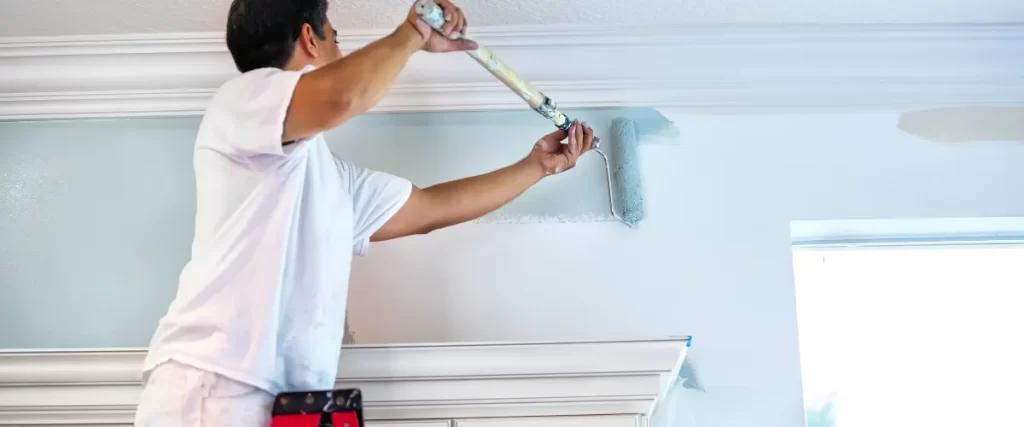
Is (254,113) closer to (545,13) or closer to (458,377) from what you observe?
(458,377)

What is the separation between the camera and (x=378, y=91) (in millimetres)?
1021

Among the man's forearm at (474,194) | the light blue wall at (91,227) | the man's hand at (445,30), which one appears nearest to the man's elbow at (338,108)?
the man's hand at (445,30)

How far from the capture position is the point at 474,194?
1505 millimetres

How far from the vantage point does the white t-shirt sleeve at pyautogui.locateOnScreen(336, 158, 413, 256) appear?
140cm

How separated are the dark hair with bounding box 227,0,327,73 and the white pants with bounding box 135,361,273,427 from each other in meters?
0.41

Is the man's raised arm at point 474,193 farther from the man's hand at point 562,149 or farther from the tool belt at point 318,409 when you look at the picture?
the tool belt at point 318,409

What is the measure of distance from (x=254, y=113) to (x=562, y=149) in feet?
2.19

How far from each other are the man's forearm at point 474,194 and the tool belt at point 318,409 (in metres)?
0.48

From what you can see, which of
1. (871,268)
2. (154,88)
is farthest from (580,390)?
(154,88)

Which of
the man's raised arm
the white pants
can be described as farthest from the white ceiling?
the white pants

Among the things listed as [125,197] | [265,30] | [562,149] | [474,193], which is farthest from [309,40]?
[125,197]

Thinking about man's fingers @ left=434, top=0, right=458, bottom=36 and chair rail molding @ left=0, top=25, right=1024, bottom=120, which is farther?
chair rail molding @ left=0, top=25, right=1024, bottom=120

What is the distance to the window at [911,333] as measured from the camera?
5.92ft

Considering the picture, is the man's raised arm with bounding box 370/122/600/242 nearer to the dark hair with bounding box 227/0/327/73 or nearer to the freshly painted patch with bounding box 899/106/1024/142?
the dark hair with bounding box 227/0/327/73
